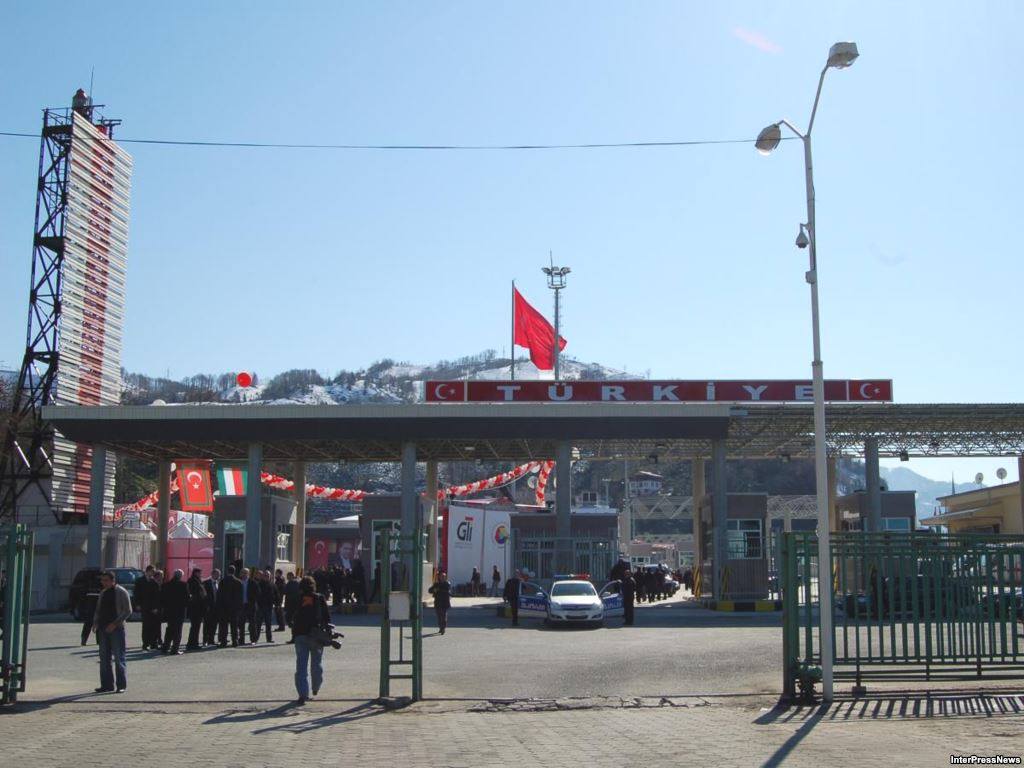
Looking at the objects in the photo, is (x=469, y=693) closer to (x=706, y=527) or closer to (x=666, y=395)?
(x=666, y=395)

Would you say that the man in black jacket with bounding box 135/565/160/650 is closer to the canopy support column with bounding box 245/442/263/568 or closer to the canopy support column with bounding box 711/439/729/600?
the canopy support column with bounding box 245/442/263/568

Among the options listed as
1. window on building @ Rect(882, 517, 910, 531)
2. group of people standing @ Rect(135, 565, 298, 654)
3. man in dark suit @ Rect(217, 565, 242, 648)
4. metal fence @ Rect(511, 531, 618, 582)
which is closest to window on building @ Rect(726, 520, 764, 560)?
metal fence @ Rect(511, 531, 618, 582)

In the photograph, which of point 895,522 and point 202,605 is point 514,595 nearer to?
point 202,605

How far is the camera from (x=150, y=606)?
2138cm

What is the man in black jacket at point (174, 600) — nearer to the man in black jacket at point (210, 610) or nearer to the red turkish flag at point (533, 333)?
the man in black jacket at point (210, 610)

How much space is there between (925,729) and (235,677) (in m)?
10.6

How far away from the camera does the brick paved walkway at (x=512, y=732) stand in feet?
34.2

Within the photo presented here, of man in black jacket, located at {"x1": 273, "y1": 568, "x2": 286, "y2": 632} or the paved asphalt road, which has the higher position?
man in black jacket, located at {"x1": 273, "y1": 568, "x2": 286, "y2": 632}

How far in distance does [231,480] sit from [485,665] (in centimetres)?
3211

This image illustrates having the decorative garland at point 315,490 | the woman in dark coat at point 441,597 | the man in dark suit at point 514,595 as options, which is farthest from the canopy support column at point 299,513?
the woman in dark coat at point 441,597

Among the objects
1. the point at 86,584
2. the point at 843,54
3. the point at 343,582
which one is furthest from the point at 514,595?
the point at 843,54

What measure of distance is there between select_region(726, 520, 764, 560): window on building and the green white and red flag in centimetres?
2190

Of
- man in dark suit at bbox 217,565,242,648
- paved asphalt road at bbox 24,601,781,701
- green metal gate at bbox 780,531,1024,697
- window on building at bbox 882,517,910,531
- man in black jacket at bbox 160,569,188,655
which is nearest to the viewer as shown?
green metal gate at bbox 780,531,1024,697

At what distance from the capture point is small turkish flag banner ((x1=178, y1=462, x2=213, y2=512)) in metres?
48.4
